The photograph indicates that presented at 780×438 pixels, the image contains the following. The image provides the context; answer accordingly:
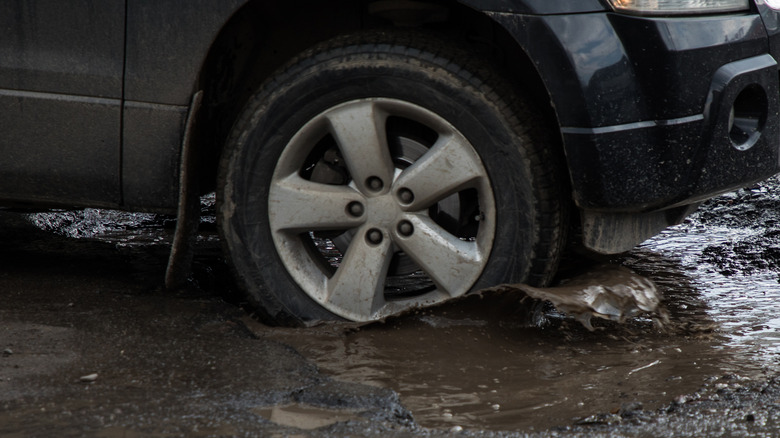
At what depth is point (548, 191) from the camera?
269 cm

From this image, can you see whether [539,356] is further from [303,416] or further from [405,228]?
[303,416]

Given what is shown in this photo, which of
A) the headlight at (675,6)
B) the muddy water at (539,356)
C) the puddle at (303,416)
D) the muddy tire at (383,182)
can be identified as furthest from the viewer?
the muddy tire at (383,182)

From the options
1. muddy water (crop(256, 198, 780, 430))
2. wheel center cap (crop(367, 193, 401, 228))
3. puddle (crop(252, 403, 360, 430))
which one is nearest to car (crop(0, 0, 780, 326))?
wheel center cap (crop(367, 193, 401, 228))

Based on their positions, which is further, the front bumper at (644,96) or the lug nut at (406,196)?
the lug nut at (406,196)

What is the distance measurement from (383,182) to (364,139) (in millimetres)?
148

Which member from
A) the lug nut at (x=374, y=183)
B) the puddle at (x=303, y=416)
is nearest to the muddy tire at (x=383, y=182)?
the lug nut at (x=374, y=183)

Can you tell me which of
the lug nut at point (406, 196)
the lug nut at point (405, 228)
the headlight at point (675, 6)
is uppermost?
the headlight at point (675, 6)

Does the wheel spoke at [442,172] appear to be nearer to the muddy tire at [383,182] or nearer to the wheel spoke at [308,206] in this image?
the muddy tire at [383,182]

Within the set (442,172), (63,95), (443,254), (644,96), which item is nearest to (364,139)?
(442,172)

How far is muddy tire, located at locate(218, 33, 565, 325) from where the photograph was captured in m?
2.71

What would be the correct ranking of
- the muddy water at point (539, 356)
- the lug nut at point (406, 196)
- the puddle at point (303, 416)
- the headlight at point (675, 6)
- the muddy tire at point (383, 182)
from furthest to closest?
the lug nut at point (406, 196), the muddy tire at point (383, 182), the headlight at point (675, 6), the muddy water at point (539, 356), the puddle at point (303, 416)

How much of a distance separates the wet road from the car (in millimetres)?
177

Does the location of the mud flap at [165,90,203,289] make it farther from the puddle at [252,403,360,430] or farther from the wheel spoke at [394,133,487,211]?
the puddle at [252,403,360,430]

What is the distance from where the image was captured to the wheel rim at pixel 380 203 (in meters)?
2.78
